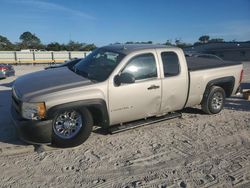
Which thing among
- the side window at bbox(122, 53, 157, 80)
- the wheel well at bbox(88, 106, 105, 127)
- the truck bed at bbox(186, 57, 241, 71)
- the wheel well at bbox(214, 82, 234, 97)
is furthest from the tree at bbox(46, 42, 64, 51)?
the wheel well at bbox(88, 106, 105, 127)

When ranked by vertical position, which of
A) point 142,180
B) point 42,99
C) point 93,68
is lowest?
point 142,180

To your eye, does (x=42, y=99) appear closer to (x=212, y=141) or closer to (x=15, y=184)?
(x=15, y=184)

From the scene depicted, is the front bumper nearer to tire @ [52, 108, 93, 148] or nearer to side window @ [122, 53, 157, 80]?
tire @ [52, 108, 93, 148]

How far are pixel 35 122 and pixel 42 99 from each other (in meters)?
0.40

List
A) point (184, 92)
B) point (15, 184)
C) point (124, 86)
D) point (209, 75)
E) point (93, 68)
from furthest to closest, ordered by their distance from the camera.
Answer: point (209, 75), point (184, 92), point (93, 68), point (124, 86), point (15, 184)

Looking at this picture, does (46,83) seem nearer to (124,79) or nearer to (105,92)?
(105,92)

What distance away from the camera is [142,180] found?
4.19m

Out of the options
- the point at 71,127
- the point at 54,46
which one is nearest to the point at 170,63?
the point at 71,127

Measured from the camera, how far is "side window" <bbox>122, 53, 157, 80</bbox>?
584cm

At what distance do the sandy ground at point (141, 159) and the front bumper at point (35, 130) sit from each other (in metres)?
0.23

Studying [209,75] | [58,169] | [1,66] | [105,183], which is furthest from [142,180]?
[1,66]

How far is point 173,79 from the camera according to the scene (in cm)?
632

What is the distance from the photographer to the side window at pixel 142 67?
5.84 m

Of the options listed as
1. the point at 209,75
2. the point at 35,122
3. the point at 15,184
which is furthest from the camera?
the point at 209,75
